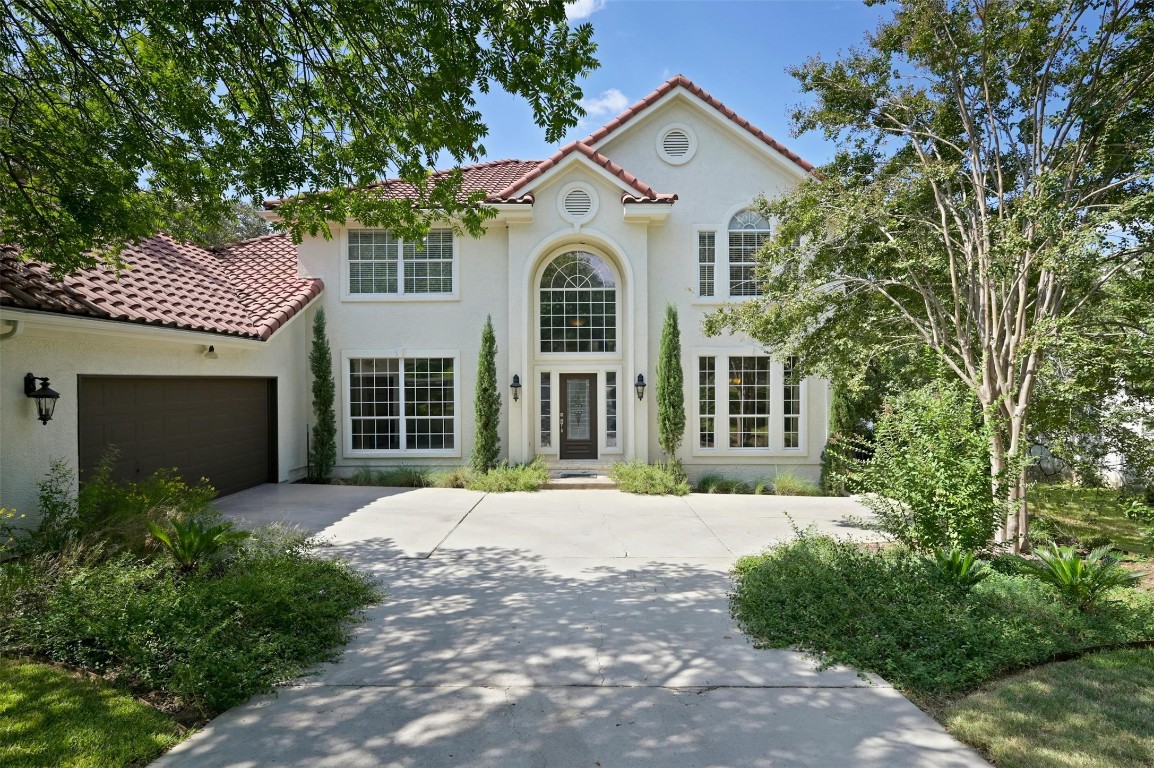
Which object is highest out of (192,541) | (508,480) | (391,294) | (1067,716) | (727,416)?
(391,294)

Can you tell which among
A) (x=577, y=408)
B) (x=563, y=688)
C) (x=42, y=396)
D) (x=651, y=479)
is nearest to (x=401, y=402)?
(x=577, y=408)

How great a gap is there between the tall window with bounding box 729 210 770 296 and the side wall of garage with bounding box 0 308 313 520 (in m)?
10.4

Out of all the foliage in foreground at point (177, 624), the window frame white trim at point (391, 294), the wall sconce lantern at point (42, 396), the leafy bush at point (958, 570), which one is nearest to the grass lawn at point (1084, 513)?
the leafy bush at point (958, 570)

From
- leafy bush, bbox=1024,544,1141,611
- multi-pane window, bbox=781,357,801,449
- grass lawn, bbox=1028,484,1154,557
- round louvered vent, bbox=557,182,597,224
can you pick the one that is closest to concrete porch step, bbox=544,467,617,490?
multi-pane window, bbox=781,357,801,449

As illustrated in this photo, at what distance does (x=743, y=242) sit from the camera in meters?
14.0

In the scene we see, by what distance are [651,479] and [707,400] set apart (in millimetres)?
2804

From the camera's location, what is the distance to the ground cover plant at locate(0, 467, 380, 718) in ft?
13.6

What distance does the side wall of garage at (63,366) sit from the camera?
22.6ft

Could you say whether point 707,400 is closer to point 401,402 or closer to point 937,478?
point 401,402

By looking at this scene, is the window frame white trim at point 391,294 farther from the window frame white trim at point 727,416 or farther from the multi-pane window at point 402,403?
the window frame white trim at point 727,416

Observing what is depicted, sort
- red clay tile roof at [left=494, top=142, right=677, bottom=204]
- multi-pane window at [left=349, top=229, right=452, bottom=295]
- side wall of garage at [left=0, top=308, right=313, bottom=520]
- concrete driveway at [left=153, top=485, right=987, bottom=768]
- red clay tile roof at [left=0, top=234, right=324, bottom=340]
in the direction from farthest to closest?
multi-pane window at [left=349, top=229, right=452, bottom=295]
red clay tile roof at [left=494, top=142, right=677, bottom=204]
red clay tile roof at [left=0, top=234, right=324, bottom=340]
side wall of garage at [left=0, top=308, right=313, bottom=520]
concrete driveway at [left=153, top=485, right=987, bottom=768]

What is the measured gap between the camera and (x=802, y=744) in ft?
11.7

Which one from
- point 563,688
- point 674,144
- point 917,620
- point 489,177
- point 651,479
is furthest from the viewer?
point 489,177

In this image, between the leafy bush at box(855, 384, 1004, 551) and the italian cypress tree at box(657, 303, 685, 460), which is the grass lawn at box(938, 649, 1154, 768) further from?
the italian cypress tree at box(657, 303, 685, 460)
